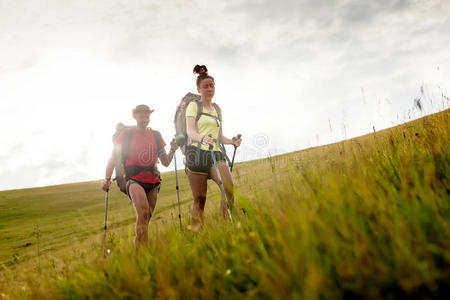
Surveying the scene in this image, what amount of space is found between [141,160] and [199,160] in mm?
1400

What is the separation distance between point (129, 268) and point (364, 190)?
1.97 meters

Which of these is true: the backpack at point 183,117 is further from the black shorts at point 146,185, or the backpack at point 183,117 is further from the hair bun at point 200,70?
the black shorts at point 146,185

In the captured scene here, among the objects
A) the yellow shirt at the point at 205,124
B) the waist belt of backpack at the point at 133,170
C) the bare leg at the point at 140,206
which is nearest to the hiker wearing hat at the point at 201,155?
the yellow shirt at the point at 205,124

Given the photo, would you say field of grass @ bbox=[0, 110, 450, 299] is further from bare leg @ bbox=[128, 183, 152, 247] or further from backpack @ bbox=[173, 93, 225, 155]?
backpack @ bbox=[173, 93, 225, 155]

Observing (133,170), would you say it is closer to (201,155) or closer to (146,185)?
(146,185)

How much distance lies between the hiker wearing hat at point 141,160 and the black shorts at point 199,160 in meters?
1.05

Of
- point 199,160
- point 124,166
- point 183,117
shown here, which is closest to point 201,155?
point 199,160

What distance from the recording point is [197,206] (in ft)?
15.4

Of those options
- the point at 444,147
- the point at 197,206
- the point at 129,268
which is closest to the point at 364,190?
the point at 444,147

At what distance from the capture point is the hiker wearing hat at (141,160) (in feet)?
15.7

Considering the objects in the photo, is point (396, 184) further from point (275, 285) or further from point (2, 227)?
point (2, 227)

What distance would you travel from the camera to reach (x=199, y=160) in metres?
4.65

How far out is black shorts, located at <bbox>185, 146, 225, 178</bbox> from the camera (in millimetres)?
4672

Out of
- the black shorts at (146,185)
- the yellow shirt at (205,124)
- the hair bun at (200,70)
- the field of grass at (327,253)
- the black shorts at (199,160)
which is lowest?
the field of grass at (327,253)
